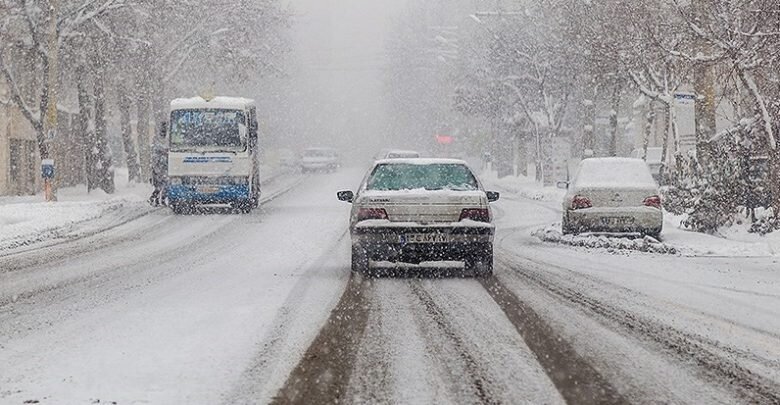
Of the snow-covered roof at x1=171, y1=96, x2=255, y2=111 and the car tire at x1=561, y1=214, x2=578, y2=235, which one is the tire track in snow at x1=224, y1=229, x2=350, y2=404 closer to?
the car tire at x1=561, y1=214, x2=578, y2=235

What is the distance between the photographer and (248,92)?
257 feet

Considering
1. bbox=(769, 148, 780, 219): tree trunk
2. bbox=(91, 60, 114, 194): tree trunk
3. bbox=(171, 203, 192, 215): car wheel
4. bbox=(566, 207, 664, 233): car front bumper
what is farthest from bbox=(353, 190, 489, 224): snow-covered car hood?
bbox=(91, 60, 114, 194): tree trunk

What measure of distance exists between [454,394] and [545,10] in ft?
128

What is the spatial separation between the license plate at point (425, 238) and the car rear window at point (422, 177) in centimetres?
75

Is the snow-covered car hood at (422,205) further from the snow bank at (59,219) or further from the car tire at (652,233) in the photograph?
the snow bank at (59,219)

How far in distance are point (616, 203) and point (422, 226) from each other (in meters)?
6.25

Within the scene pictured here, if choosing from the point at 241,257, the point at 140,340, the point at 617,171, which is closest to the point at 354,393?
the point at 140,340

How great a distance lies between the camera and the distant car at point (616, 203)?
18844mm

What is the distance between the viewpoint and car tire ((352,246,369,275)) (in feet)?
45.3

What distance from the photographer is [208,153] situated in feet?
92.5

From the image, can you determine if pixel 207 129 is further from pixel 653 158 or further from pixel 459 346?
pixel 653 158

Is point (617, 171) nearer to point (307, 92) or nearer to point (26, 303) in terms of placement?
point (26, 303)

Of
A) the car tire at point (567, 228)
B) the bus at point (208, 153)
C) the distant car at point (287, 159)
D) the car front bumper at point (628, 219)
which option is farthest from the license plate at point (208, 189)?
the distant car at point (287, 159)

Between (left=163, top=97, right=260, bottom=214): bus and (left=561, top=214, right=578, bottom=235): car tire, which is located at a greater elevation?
(left=163, top=97, right=260, bottom=214): bus
